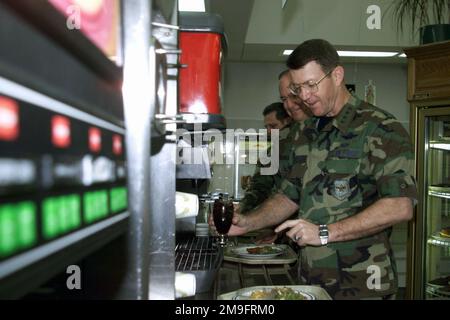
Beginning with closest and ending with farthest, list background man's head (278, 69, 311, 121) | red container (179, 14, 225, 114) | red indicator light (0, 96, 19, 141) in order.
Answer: red indicator light (0, 96, 19, 141) < red container (179, 14, 225, 114) < background man's head (278, 69, 311, 121)

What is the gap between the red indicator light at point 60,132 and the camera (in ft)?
1.53

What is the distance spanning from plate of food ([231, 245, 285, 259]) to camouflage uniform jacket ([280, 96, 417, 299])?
0.39 ft

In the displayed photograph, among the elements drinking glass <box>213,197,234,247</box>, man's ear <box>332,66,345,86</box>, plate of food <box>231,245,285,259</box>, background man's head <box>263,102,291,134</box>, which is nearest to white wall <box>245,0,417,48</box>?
background man's head <box>263,102,291,134</box>

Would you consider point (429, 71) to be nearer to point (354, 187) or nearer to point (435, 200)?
point (435, 200)

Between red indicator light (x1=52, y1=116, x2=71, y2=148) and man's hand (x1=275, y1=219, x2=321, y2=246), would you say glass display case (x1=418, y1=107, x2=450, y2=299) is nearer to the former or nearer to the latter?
man's hand (x1=275, y1=219, x2=321, y2=246)

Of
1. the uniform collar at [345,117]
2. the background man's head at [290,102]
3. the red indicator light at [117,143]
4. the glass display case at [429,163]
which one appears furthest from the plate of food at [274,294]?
the glass display case at [429,163]

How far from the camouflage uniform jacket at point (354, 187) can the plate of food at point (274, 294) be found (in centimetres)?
59

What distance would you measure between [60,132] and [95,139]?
0.09m

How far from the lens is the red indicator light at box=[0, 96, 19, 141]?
0.37m

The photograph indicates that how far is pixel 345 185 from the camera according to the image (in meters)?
1.86

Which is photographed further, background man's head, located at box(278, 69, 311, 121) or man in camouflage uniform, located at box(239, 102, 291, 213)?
man in camouflage uniform, located at box(239, 102, 291, 213)

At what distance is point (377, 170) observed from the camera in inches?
70.5

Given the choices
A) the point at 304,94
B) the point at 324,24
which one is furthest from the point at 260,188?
the point at 324,24

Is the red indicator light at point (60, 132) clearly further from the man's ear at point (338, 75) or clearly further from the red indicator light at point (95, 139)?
the man's ear at point (338, 75)
